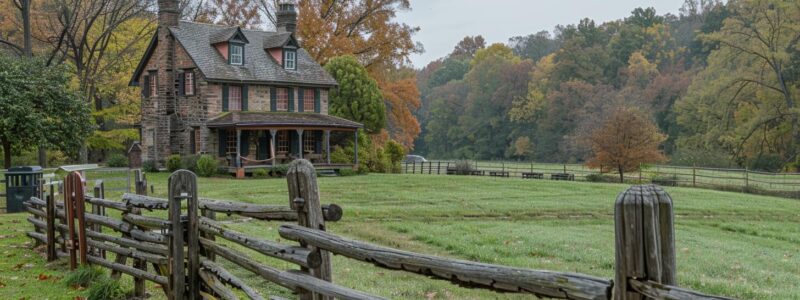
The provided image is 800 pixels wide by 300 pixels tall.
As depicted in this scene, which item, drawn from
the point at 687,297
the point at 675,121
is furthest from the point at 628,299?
the point at 675,121

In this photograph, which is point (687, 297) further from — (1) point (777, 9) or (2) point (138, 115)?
(1) point (777, 9)

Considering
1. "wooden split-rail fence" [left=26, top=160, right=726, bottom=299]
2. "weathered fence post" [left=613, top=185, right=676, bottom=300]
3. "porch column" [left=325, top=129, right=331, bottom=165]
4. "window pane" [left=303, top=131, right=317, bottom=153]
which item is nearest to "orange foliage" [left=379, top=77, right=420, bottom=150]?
"window pane" [left=303, top=131, right=317, bottom=153]

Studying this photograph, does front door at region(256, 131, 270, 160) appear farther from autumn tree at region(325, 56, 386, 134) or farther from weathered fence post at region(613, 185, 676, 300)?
weathered fence post at region(613, 185, 676, 300)

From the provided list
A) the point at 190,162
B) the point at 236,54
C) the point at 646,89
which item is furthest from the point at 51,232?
the point at 646,89

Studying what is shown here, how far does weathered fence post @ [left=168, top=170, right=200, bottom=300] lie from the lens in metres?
7.09

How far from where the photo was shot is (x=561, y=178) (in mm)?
39969

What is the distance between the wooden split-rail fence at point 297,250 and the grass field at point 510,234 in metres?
0.68

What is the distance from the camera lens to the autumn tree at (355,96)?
142 feet

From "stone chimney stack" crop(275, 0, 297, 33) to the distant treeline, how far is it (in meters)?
23.4

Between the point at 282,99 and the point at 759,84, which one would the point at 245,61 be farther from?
the point at 759,84

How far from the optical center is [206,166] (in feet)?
111

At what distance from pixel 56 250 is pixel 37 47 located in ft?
131

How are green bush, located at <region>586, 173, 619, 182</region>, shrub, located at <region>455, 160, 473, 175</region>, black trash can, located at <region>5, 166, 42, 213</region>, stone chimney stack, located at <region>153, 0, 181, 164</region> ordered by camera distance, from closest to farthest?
black trash can, located at <region>5, 166, 42, 213</region>, stone chimney stack, located at <region>153, 0, 181, 164</region>, green bush, located at <region>586, 173, 619, 182</region>, shrub, located at <region>455, 160, 473, 175</region>

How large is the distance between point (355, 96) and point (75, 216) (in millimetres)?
34497
